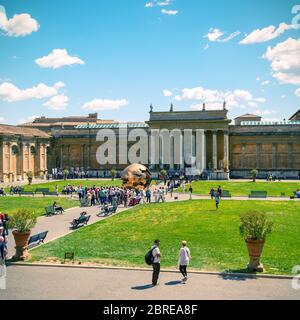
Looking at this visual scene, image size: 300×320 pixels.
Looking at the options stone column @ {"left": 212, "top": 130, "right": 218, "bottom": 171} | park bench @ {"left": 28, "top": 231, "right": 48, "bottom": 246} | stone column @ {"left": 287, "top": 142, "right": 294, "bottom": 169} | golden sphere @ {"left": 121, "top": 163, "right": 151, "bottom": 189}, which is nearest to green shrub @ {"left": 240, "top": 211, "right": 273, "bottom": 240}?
park bench @ {"left": 28, "top": 231, "right": 48, "bottom": 246}

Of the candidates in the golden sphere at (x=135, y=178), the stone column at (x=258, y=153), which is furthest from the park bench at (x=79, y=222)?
the stone column at (x=258, y=153)

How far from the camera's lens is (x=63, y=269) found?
14188 millimetres

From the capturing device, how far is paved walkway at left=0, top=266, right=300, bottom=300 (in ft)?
37.0

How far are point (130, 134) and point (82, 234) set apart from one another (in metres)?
53.7

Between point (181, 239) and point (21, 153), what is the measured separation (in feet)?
162

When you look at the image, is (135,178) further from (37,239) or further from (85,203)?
(37,239)

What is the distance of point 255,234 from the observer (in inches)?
544

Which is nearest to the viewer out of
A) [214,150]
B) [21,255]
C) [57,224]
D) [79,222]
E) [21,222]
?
[21,255]

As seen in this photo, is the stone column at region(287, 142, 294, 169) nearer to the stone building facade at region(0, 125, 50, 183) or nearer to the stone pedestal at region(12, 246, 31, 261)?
the stone building facade at region(0, 125, 50, 183)

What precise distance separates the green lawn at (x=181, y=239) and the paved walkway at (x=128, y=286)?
4.32 ft

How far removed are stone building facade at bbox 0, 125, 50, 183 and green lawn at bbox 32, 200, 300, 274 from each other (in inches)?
1412

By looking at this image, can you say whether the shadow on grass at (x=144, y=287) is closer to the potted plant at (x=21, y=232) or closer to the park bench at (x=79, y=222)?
the potted plant at (x=21, y=232)

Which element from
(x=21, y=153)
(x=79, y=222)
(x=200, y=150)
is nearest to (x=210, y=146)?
(x=200, y=150)
